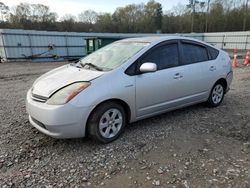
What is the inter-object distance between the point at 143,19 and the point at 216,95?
62024 mm

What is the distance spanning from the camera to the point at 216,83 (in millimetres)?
4977

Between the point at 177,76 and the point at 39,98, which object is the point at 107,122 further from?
the point at 177,76

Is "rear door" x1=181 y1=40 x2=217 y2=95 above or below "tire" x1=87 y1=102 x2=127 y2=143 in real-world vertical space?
above

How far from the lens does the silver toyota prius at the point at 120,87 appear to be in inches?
120

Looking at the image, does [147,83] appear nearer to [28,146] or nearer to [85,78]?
[85,78]

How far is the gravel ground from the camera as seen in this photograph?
103 inches

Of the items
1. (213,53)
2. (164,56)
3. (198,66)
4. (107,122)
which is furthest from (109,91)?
(213,53)

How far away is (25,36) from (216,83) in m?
17.1

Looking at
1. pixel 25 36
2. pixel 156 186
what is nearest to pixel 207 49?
pixel 156 186

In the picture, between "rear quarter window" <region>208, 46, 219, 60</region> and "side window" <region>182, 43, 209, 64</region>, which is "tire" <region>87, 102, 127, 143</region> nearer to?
"side window" <region>182, 43, 209, 64</region>

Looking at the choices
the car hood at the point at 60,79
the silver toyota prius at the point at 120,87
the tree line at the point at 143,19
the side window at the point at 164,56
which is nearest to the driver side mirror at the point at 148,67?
the silver toyota prius at the point at 120,87

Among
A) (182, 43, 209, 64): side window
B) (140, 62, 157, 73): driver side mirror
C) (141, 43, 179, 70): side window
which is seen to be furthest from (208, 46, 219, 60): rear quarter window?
(140, 62, 157, 73): driver side mirror

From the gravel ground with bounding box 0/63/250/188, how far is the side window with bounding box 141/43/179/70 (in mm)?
1102

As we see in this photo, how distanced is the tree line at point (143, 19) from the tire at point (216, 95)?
41.9 m
